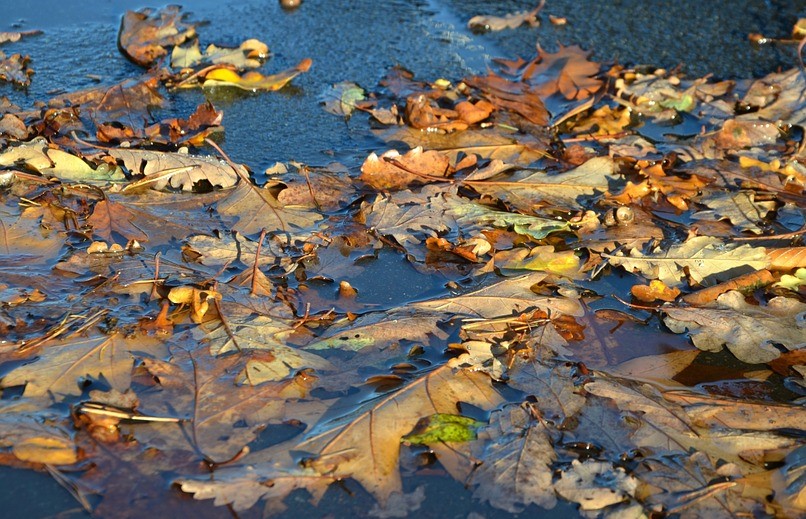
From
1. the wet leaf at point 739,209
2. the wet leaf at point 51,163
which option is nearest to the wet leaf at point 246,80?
the wet leaf at point 51,163

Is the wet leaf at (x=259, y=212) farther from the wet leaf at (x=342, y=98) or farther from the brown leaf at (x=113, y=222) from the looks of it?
the wet leaf at (x=342, y=98)

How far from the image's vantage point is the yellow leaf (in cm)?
187

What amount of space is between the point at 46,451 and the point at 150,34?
2841mm

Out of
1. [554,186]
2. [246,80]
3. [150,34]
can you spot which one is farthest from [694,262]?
[150,34]

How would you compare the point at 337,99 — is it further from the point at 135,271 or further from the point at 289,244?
the point at 135,271

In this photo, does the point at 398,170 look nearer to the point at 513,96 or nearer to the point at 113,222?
the point at 513,96

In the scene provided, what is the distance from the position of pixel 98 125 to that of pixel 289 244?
3.91ft

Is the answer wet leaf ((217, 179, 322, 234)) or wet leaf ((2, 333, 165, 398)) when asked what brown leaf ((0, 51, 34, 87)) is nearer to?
wet leaf ((217, 179, 322, 234))

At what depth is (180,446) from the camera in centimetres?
194

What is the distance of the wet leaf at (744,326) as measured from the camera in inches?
93.7

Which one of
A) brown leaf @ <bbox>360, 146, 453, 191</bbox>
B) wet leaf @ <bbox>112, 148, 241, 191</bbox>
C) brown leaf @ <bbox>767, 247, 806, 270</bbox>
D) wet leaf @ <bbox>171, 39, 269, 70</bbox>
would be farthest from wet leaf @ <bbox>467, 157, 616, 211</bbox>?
wet leaf @ <bbox>171, 39, 269, 70</bbox>

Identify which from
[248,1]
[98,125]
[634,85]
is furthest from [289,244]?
[248,1]

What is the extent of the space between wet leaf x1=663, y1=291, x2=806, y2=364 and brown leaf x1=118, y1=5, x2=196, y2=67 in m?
2.90

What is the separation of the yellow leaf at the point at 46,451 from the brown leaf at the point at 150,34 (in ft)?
8.26
